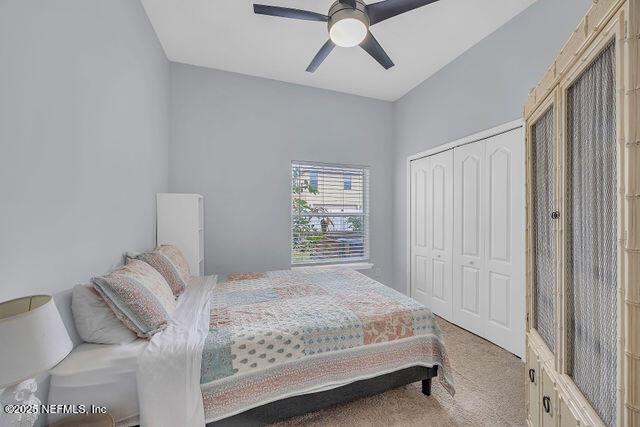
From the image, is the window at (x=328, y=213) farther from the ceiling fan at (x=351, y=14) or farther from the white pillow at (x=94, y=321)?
the white pillow at (x=94, y=321)

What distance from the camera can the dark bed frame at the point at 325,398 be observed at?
1.49 m

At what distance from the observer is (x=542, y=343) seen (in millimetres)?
1322

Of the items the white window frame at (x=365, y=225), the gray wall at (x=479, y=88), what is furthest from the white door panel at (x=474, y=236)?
the white window frame at (x=365, y=225)

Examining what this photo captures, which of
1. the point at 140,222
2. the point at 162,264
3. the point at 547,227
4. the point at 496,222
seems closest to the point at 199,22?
the point at 140,222

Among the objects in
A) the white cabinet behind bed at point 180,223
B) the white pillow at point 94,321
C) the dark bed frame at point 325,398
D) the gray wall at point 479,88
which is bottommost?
the dark bed frame at point 325,398

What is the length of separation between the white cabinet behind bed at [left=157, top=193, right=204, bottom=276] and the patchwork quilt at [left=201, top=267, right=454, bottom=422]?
2.78 ft

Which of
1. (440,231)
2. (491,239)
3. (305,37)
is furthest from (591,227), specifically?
(305,37)

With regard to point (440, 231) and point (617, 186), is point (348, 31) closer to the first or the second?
point (617, 186)

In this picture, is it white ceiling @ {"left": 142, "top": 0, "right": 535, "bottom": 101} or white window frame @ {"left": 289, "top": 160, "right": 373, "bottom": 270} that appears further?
white window frame @ {"left": 289, "top": 160, "right": 373, "bottom": 270}

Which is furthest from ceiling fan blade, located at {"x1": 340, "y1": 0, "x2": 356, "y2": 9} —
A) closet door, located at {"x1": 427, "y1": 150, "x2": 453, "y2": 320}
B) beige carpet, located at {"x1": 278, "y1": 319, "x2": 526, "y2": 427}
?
beige carpet, located at {"x1": 278, "y1": 319, "x2": 526, "y2": 427}

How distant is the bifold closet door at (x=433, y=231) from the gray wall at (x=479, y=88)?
0.68 ft

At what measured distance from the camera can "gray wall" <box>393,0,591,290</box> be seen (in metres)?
2.16

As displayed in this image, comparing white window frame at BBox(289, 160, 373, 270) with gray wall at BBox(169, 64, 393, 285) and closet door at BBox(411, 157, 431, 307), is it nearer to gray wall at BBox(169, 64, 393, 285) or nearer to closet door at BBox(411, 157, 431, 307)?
gray wall at BBox(169, 64, 393, 285)

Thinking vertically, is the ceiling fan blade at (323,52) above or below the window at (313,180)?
above
